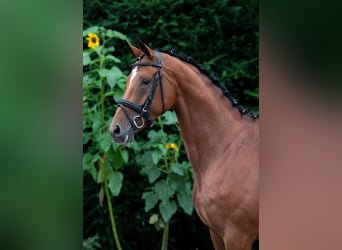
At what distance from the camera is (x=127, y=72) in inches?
158

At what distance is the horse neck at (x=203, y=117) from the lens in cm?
263

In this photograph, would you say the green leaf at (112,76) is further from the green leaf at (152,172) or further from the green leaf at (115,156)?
the green leaf at (152,172)

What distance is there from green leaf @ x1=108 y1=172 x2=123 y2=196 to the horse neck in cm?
104

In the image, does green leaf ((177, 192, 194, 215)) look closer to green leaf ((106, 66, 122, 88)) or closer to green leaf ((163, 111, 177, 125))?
green leaf ((163, 111, 177, 125))

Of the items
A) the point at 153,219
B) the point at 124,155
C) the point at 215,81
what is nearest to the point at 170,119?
the point at 124,155

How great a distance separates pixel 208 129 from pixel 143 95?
0.33 m

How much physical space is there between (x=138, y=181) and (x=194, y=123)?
4.98 feet

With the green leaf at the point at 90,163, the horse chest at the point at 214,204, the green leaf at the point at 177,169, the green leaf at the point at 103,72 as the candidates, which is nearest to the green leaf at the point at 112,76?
the green leaf at the point at 103,72

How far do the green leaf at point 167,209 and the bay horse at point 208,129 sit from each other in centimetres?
95

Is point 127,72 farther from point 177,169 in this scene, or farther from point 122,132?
point 122,132

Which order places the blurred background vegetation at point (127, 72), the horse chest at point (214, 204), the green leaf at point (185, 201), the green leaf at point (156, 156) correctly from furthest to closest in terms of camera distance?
the blurred background vegetation at point (127, 72) < the green leaf at point (185, 201) < the green leaf at point (156, 156) < the horse chest at point (214, 204)
